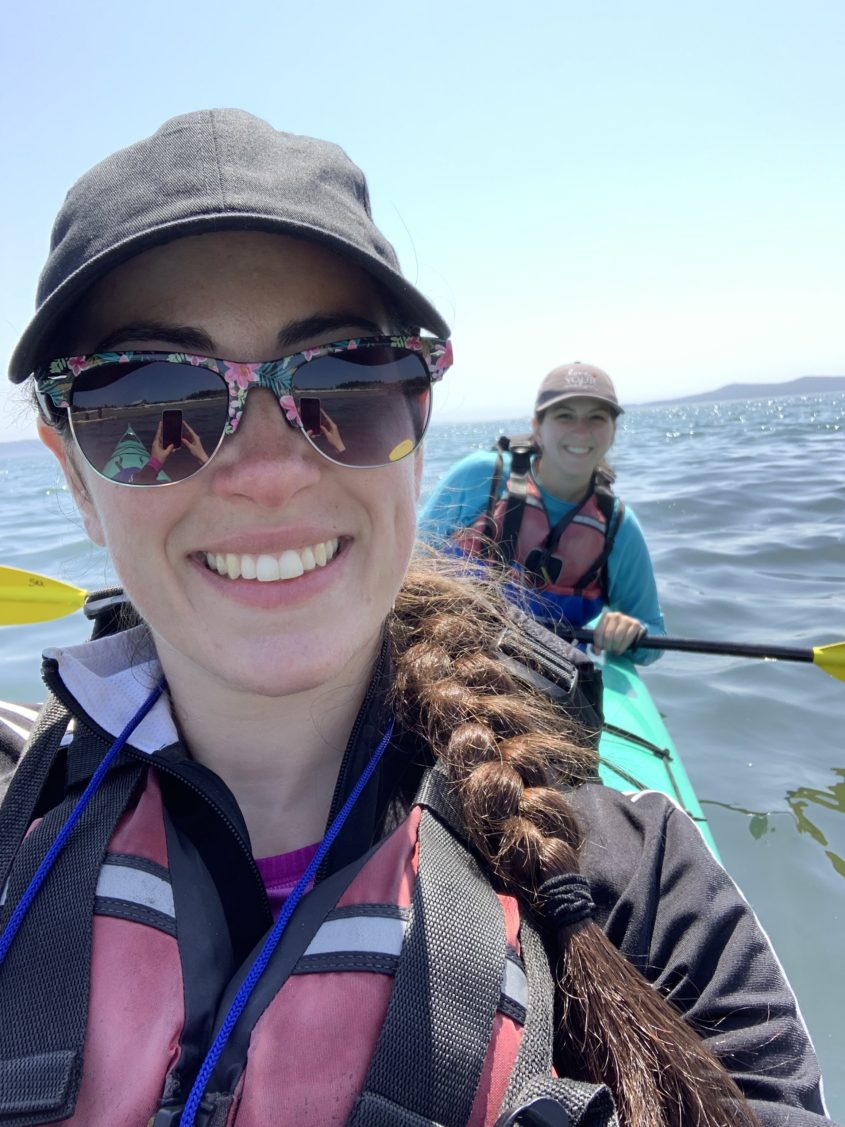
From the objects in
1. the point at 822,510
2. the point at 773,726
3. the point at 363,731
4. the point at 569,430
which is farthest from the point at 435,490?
the point at 822,510

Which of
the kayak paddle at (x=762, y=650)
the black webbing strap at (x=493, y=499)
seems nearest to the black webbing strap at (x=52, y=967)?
the kayak paddle at (x=762, y=650)

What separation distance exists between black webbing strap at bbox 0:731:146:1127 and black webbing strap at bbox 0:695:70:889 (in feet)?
0.07

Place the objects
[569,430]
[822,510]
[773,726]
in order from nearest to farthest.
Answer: [773,726]
[569,430]
[822,510]

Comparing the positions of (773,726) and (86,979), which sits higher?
(86,979)

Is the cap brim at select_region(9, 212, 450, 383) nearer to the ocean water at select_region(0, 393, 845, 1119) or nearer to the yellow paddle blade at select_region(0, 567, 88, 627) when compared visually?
the ocean water at select_region(0, 393, 845, 1119)

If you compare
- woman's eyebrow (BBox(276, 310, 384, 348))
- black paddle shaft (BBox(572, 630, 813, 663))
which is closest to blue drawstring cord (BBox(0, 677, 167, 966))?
woman's eyebrow (BBox(276, 310, 384, 348))

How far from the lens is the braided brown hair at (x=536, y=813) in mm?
874

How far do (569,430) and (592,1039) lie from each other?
405cm

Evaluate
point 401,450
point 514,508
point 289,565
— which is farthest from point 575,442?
point 289,565

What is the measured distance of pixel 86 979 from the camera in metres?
0.90

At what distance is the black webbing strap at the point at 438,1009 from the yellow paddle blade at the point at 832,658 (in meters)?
3.21

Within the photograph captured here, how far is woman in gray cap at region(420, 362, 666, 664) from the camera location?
4.42m

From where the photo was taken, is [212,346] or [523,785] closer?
[212,346]

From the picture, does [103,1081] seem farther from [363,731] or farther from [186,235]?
[186,235]
